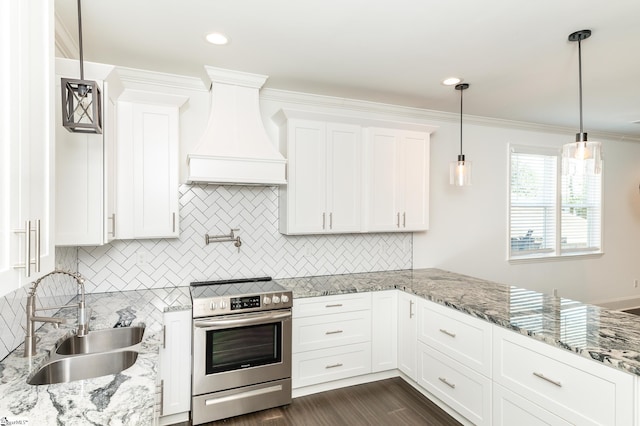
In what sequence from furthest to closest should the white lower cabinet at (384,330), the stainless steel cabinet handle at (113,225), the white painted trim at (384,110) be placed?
the white painted trim at (384,110)
the white lower cabinet at (384,330)
the stainless steel cabinet handle at (113,225)

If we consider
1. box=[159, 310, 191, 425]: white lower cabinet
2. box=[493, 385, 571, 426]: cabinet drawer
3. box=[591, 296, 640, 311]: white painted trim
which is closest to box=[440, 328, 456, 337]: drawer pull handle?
box=[493, 385, 571, 426]: cabinet drawer

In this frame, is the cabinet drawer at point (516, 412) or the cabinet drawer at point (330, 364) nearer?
the cabinet drawer at point (516, 412)

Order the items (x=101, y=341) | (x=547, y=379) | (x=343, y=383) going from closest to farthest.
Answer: (x=547, y=379) < (x=101, y=341) < (x=343, y=383)

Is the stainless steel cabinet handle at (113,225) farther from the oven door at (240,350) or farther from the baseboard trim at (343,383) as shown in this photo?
the baseboard trim at (343,383)

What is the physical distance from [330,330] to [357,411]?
0.63m

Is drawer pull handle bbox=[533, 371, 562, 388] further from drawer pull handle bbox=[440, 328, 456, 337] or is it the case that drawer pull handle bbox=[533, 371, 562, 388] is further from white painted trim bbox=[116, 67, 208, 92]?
white painted trim bbox=[116, 67, 208, 92]

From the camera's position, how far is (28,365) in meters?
1.54

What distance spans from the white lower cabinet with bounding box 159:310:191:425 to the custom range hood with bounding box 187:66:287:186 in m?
1.06

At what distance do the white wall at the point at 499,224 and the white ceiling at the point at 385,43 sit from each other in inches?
38.5

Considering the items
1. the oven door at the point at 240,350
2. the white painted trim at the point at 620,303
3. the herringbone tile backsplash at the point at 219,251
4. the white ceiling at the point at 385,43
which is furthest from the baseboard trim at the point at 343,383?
the white painted trim at the point at 620,303

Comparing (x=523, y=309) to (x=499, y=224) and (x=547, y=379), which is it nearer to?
(x=547, y=379)

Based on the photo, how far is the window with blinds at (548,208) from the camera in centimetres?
456

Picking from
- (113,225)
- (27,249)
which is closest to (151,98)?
(113,225)

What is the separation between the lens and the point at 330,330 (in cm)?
296
